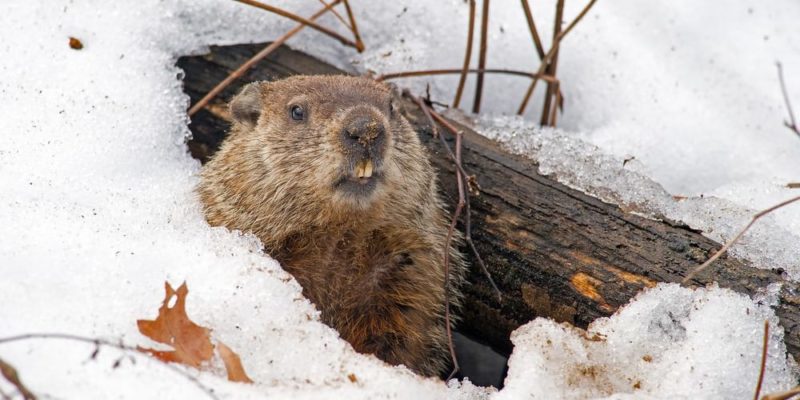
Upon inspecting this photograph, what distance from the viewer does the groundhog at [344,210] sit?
3557 millimetres

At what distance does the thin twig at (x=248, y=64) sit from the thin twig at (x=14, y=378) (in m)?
2.22

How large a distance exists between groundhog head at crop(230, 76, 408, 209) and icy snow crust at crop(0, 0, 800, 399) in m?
0.40

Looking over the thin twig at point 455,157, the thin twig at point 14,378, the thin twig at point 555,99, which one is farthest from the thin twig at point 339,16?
the thin twig at point 14,378

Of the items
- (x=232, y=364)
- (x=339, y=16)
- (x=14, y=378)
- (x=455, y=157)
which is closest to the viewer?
(x=14, y=378)

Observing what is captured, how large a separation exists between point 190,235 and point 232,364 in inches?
34.1

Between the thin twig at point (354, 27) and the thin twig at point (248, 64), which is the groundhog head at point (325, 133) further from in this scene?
the thin twig at point (354, 27)

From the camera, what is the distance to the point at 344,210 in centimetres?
356

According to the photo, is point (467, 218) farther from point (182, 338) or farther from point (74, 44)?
point (74, 44)

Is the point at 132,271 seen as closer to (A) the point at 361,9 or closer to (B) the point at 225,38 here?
(B) the point at 225,38

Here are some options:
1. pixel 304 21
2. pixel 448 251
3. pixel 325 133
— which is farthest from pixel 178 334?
pixel 304 21

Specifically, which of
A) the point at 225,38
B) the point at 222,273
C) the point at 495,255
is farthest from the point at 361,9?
the point at 222,273

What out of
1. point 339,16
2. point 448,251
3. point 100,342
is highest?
point 339,16

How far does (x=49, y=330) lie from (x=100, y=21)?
226 cm

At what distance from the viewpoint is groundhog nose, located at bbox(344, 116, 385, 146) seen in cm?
333
